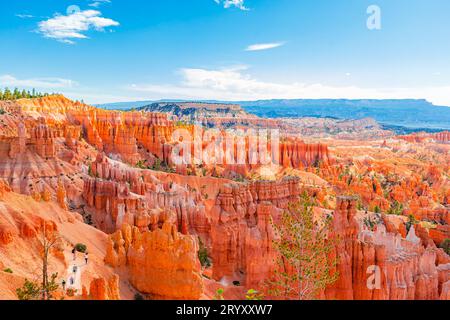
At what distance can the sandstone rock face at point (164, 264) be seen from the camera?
18672 millimetres

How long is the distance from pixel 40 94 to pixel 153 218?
3397 inches

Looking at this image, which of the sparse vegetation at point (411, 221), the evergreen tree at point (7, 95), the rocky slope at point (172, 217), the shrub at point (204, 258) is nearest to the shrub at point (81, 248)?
the rocky slope at point (172, 217)

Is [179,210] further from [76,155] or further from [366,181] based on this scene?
[366,181]

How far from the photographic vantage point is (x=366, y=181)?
76.1 m

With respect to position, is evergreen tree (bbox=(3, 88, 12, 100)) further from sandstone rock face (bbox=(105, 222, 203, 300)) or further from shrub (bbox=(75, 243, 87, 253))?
sandstone rock face (bbox=(105, 222, 203, 300))

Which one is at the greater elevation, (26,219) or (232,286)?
(26,219)

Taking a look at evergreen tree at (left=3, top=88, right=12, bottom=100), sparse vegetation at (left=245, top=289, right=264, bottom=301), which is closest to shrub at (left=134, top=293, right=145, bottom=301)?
sparse vegetation at (left=245, top=289, right=264, bottom=301)

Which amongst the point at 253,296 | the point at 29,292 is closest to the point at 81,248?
the point at 29,292

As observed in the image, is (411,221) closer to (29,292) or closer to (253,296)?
(253,296)

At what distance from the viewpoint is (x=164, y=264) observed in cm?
1920

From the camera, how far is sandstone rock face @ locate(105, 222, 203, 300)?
18.7 meters

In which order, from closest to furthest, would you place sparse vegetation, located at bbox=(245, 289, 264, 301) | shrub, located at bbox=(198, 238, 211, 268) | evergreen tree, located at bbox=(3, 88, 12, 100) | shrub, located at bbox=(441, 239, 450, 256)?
sparse vegetation, located at bbox=(245, 289, 264, 301) < shrub, located at bbox=(198, 238, 211, 268) < shrub, located at bbox=(441, 239, 450, 256) < evergreen tree, located at bbox=(3, 88, 12, 100)

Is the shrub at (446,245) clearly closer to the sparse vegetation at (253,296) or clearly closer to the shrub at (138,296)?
the shrub at (138,296)
